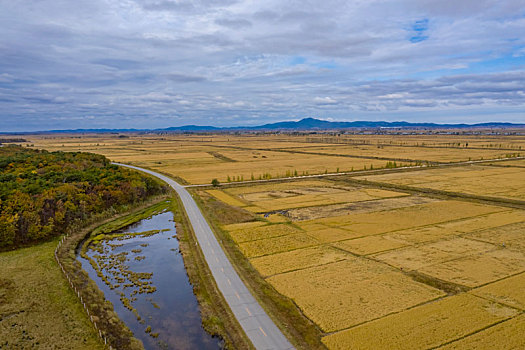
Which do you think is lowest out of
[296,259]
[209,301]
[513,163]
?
[209,301]

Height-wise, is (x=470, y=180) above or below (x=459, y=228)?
above

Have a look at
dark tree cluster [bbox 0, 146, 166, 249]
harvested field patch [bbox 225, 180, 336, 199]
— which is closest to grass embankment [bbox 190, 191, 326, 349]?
dark tree cluster [bbox 0, 146, 166, 249]

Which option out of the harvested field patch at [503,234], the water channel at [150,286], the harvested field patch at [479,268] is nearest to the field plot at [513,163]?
the harvested field patch at [503,234]

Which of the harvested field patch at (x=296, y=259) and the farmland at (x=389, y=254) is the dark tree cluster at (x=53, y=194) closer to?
the farmland at (x=389, y=254)

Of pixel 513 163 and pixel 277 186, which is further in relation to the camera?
pixel 513 163

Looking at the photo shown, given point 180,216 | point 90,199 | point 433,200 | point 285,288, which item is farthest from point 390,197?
point 90,199

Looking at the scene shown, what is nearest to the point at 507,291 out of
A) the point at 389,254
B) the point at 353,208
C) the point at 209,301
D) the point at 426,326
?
the point at 426,326

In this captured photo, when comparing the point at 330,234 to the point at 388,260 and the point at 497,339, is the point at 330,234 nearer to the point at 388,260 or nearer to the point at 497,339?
the point at 388,260
